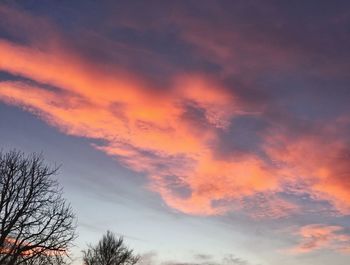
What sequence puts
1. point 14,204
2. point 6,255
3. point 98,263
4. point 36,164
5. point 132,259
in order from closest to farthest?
point 6,255
point 14,204
point 36,164
point 98,263
point 132,259

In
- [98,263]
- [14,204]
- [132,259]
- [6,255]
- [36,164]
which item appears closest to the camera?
[6,255]

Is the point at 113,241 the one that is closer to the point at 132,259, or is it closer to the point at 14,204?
the point at 132,259

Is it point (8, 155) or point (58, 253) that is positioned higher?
point (8, 155)

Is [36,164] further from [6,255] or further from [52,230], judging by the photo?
[6,255]

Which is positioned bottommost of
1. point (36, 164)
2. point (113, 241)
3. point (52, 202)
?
point (52, 202)

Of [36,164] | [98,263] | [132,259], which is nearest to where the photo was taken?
[36,164]

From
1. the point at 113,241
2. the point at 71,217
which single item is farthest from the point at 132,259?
the point at 71,217

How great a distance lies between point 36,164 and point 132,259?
156 ft

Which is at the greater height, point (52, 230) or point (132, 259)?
point (132, 259)

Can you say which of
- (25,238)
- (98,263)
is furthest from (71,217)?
(98,263)

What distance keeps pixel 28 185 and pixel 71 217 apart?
364 centimetres

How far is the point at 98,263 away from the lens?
6969 cm

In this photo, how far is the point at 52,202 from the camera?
30.0 meters

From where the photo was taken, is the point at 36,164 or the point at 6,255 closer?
the point at 6,255
